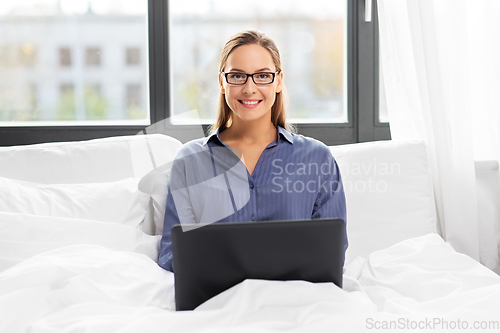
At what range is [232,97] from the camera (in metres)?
1.26

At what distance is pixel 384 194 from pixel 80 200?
0.99 meters

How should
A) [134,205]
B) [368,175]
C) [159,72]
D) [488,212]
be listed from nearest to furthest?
[134,205]
[368,175]
[488,212]
[159,72]

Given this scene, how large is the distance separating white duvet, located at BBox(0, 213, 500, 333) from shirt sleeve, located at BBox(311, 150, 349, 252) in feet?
0.53

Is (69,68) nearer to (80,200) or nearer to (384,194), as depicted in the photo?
(80,200)

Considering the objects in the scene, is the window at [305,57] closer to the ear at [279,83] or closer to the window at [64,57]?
the window at [64,57]

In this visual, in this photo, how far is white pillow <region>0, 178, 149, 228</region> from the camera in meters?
1.26

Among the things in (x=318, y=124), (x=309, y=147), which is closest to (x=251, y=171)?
(x=309, y=147)

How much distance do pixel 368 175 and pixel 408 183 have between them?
0.16 meters

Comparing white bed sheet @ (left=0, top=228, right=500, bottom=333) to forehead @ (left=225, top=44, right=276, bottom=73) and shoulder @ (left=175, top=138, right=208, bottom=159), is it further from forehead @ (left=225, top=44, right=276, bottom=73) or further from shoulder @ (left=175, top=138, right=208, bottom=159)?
forehead @ (left=225, top=44, right=276, bottom=73)

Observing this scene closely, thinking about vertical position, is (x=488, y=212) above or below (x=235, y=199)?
below

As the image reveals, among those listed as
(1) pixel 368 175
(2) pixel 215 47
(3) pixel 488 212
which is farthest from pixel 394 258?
(2) pixel 215 47

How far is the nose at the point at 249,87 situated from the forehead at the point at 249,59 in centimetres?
3

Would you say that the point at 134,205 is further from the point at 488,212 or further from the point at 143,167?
the point at 488,212

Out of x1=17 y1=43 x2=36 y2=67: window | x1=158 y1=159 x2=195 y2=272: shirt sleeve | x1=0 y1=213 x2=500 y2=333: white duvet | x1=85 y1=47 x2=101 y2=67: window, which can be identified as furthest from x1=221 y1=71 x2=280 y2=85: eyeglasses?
x1=17 y1=43 x2=36 y2=67: window
